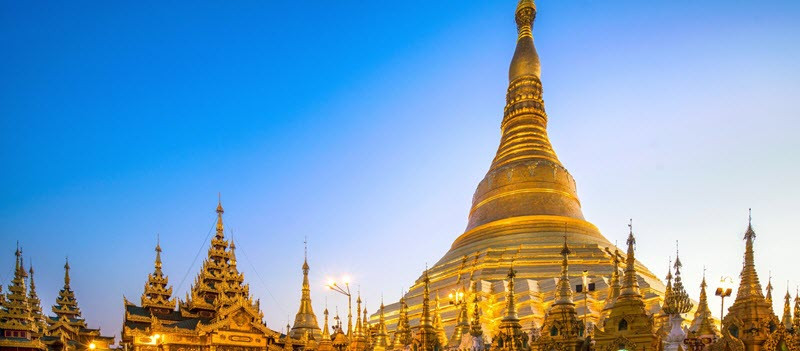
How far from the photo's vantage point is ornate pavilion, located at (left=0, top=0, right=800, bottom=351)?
10367 mm

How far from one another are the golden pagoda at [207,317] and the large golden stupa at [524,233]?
8.21m

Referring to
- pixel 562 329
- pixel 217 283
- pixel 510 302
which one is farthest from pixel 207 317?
pixel 562 329

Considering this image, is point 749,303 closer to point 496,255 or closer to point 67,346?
point 496,255

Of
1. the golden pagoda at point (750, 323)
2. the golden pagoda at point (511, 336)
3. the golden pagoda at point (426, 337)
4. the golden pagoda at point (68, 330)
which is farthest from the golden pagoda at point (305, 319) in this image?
the golden pagoda at point (750, 323)

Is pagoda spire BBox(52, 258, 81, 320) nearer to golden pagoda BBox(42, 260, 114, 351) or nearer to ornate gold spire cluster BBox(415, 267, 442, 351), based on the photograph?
golden pagoda BBox(42, 260, 114, 351)

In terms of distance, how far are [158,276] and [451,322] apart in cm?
1853


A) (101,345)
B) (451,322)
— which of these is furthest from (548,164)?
(101,345)

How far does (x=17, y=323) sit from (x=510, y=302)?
20.2m

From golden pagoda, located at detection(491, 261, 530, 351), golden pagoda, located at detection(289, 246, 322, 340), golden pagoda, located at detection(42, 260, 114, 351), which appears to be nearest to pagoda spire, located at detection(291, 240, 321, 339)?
golden pagoda, located at detection(289, 246, 322, 340)

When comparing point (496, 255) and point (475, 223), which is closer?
point (496, 255)

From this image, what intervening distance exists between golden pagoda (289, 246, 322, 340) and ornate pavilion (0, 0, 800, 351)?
0.31 feet

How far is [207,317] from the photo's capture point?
30.5 m

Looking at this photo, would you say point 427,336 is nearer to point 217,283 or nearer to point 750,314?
point 750,314

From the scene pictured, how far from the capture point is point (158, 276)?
32.2m
